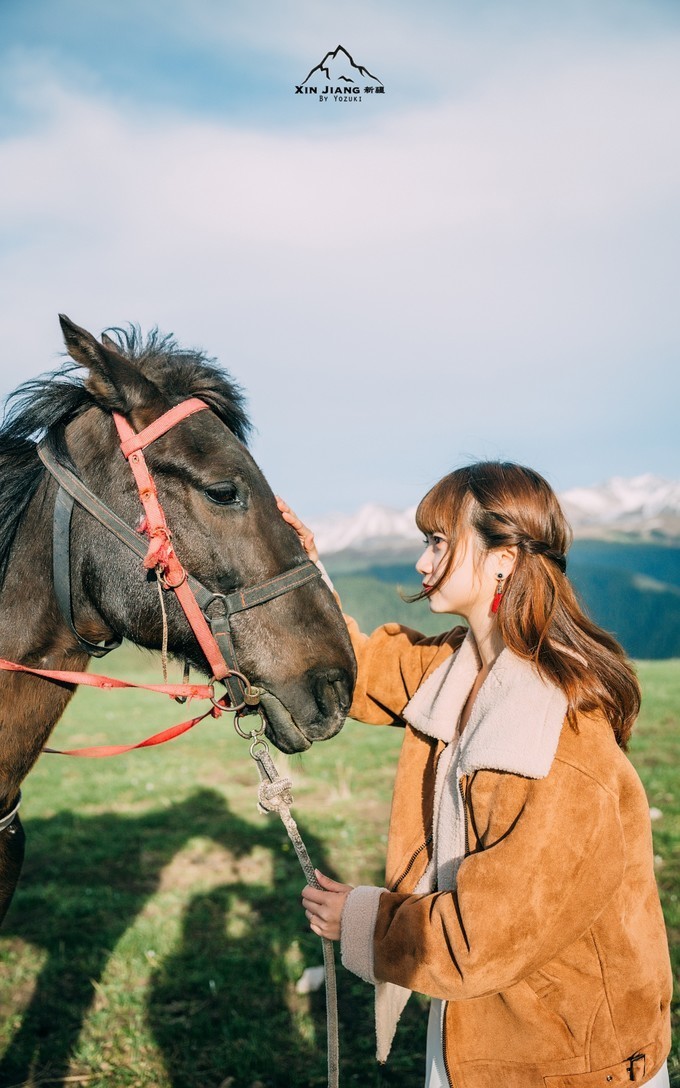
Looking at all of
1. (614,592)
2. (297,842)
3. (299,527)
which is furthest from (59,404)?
(614,592)

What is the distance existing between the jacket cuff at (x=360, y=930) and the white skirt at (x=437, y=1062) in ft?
1.31

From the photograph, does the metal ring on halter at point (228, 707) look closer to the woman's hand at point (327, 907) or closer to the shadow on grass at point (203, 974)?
the woman's hand at point (327, 907)

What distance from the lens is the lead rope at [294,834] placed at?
83.1 inches

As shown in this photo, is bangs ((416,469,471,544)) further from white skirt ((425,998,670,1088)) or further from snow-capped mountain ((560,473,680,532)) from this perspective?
snow-capped mountain ((560,473,680,532))

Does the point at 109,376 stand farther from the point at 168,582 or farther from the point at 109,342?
the point at 168,582

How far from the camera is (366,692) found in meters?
3.04

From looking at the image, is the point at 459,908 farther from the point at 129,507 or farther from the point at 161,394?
the point at 161,394

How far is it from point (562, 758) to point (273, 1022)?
3.24 metres

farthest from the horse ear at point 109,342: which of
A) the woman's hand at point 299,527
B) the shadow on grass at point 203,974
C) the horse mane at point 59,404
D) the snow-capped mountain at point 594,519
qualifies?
the snow-capped mountain at point 594,519

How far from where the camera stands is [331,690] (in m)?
2.56

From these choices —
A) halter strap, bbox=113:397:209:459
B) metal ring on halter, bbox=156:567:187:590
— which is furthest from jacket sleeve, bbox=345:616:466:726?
halter strap, bbox=113:397:209:459

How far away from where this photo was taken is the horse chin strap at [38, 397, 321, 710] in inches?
96.9

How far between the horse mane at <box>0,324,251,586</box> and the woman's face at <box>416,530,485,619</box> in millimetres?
980

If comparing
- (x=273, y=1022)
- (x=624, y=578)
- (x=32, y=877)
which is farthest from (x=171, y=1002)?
(x=624, y=578)
